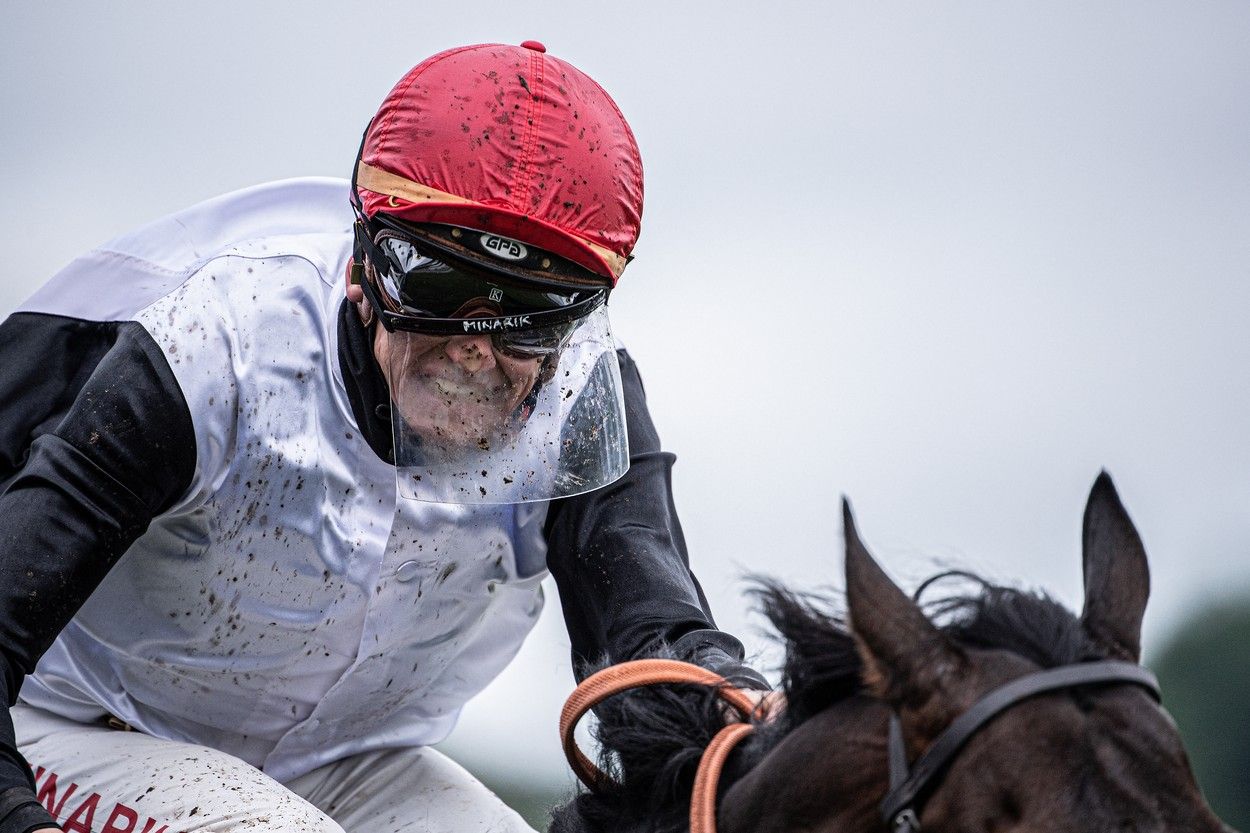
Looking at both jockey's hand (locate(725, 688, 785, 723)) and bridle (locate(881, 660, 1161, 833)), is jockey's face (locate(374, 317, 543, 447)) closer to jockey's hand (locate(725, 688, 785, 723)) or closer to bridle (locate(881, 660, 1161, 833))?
jockey's hand (locate(725, 688, 785, 723))

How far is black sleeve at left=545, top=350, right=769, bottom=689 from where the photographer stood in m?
2.72

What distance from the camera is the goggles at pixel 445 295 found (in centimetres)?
257

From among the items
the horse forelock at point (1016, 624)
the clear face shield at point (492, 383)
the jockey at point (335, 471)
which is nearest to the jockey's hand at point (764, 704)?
the jockey at point (335, 471)

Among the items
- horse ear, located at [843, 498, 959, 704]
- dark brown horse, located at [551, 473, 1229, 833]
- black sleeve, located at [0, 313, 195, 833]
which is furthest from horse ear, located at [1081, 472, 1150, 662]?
black sleeve, located at [0, 313, 195, 833]

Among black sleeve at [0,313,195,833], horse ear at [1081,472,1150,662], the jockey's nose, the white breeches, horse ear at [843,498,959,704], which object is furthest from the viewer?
the jockey's nose

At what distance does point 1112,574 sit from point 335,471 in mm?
1567

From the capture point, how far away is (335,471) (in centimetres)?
278

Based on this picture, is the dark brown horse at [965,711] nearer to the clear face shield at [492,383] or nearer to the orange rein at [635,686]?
the orange rein at [635,686]

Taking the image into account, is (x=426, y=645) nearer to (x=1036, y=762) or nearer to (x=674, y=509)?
(x=674, y=509)

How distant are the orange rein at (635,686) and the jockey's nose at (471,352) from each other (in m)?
0.72

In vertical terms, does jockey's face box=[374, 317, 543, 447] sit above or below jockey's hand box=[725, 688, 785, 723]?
above

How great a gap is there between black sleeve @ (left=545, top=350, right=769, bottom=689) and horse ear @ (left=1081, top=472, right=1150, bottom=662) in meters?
0.93

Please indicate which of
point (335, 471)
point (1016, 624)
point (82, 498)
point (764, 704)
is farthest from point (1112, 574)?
point (82, 498)

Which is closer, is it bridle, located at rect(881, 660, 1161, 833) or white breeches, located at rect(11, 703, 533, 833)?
bridle, located at rect(881, 660, 1161, 833)
